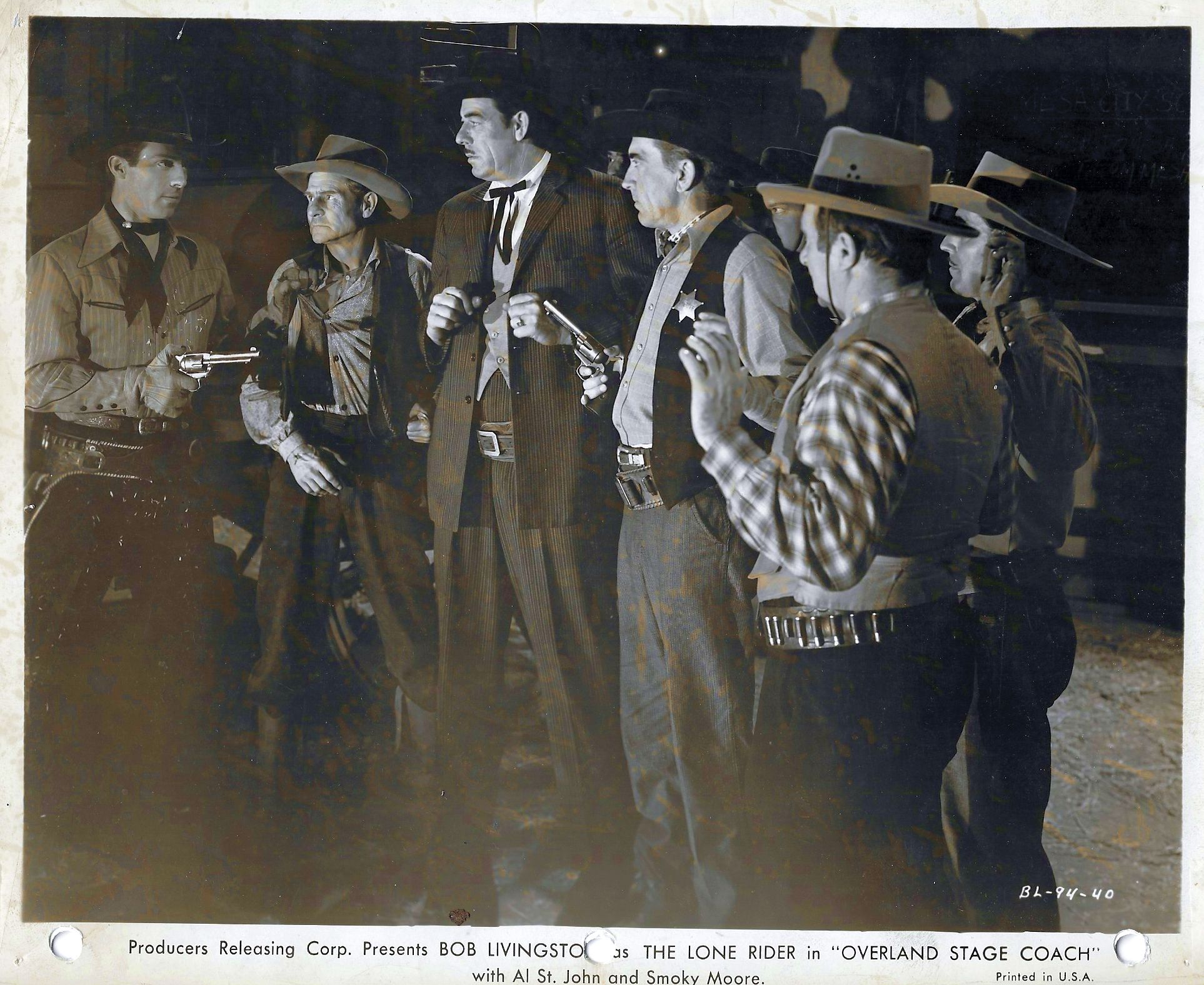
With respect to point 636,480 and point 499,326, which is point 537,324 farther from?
point 636,480

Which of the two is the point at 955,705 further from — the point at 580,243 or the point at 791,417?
the point at 580,243

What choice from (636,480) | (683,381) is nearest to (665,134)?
(683,381)

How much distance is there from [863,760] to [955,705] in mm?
299

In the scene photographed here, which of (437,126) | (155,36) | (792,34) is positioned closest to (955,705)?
(792,34)

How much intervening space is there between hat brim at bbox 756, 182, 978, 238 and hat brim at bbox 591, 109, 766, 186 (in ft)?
0.45

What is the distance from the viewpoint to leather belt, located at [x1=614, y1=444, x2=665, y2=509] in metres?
2.47

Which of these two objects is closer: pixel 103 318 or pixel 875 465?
pixel 875 465

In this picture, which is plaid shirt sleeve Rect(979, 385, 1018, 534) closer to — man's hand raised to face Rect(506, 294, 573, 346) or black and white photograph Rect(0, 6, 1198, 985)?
black and white photograph Rect(0, 6, 1198, 985)

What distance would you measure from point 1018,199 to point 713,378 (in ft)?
3.29

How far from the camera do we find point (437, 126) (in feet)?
8.30

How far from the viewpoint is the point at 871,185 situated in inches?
95.4

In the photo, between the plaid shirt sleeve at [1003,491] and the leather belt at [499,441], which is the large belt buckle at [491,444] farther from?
the plaid shirt sleeve at [1003,491]

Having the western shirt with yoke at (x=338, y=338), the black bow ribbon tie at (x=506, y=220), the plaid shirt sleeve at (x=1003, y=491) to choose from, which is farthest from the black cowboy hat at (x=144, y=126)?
the plaid shirt sleeve at (x=1003, y=491)

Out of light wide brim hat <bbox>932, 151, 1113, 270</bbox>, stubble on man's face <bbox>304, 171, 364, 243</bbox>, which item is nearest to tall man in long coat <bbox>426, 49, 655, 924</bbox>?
stubble on man's face <bbox>304, 171, 364, 243</bbox>
